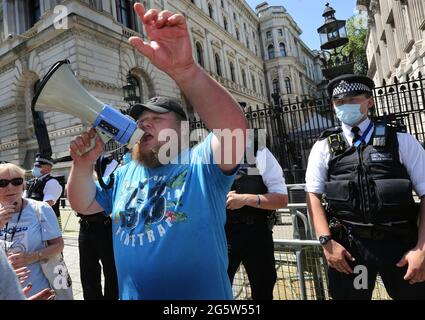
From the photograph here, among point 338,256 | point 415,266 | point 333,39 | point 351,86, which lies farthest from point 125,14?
point 415,266

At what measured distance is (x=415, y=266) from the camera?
191 cm

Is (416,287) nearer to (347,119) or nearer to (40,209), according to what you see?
(347,119)

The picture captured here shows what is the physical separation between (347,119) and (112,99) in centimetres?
1676

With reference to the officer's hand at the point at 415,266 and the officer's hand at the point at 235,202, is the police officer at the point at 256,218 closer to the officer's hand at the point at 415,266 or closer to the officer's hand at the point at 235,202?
the officer's hand at the point at 235,202

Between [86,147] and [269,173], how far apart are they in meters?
1.65

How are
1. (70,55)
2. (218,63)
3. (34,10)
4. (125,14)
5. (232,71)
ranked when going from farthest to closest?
(232,71) → (218,63) → (125,14) → (34,10) → (70,55)

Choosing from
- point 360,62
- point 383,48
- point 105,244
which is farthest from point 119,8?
point 360,62

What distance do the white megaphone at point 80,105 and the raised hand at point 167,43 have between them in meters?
0.38

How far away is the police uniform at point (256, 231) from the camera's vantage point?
2604mm

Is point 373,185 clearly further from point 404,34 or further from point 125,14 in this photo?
point 125,14

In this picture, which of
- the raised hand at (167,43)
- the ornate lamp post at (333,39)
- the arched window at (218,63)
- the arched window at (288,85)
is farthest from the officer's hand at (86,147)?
the arched window at (288,85)

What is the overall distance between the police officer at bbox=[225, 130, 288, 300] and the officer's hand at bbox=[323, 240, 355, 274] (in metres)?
0.56

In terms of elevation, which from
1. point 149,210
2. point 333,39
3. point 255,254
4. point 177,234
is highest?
point 333,39
